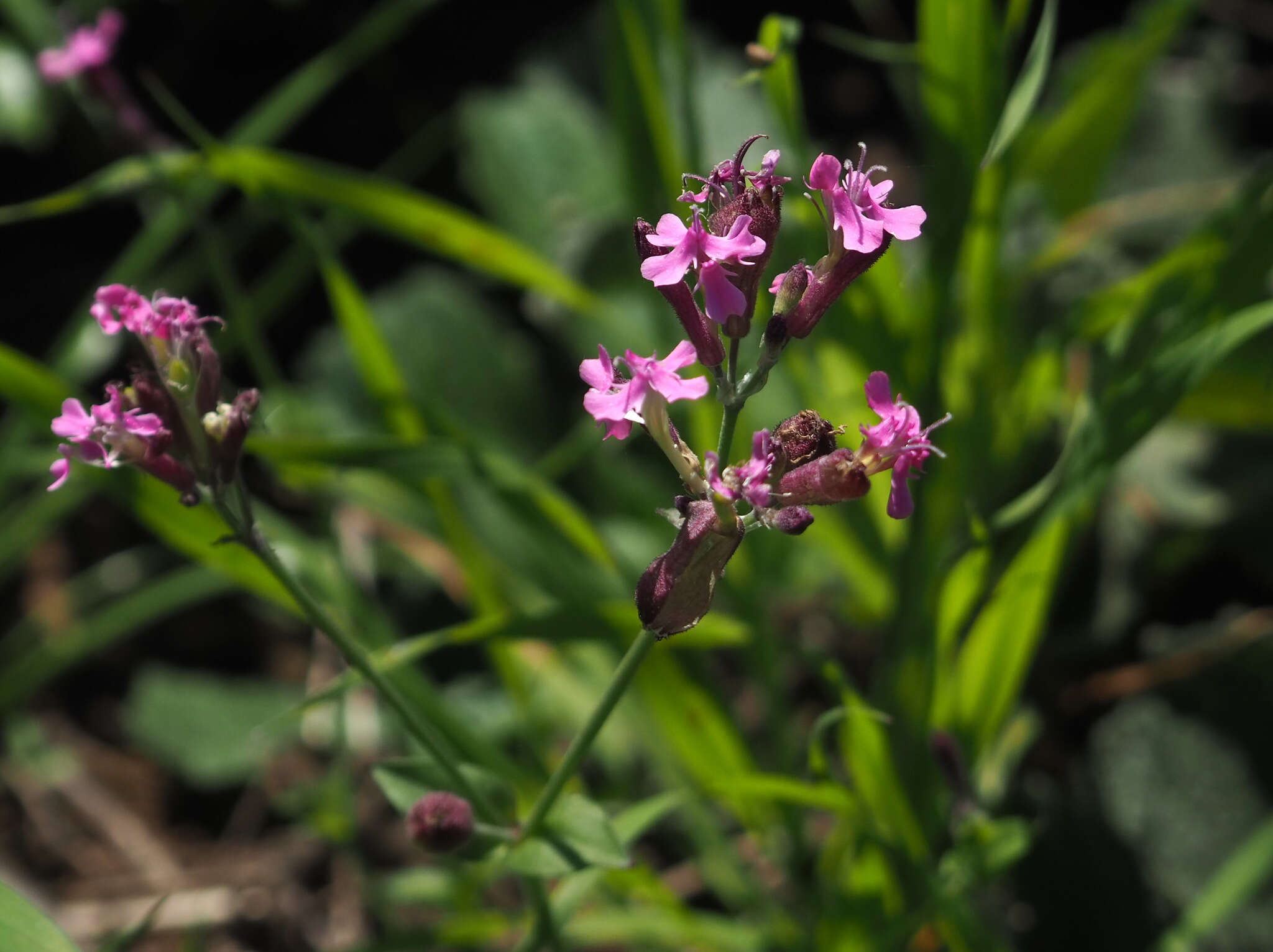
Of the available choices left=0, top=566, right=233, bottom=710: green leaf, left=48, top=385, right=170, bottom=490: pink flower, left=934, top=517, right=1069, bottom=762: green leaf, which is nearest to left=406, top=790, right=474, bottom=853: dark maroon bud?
left=48, top=385, right=170, bottom=490: pink flower

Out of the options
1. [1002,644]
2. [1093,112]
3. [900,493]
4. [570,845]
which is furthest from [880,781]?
[1093,112]

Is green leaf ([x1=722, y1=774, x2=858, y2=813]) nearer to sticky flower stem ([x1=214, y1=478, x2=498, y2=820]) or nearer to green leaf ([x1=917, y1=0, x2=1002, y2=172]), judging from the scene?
sticky flower stem ([x1=214, y1=478, x2=498, y2=820])

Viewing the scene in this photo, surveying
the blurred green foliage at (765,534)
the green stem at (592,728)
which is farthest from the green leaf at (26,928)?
the green stem at (592,728)

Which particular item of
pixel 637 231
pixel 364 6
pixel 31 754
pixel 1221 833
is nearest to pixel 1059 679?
pixel 1221 833

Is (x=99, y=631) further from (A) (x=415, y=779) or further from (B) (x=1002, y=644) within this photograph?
(B) (x=1002, y=644)

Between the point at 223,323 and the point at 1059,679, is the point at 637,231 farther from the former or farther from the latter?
the point at 1059,679
